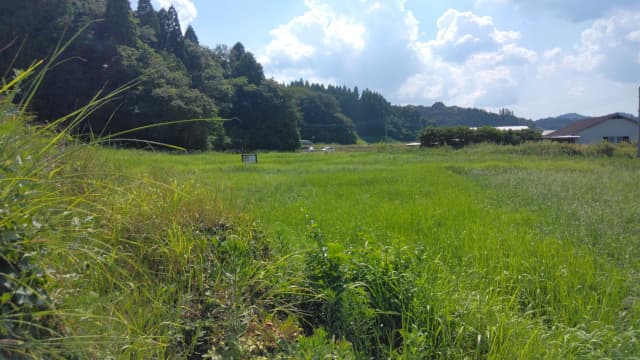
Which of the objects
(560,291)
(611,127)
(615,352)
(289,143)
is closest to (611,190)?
(560,291)

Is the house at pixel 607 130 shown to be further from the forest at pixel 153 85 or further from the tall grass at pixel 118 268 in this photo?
the tall grass at pixel 118 268

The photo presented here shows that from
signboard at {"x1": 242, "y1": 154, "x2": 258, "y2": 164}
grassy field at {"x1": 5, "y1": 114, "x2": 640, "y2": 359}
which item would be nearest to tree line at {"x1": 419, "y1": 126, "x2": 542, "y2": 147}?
signboard at {"x1": 242, "y1": 154, "x2": 258, "y2": 164}

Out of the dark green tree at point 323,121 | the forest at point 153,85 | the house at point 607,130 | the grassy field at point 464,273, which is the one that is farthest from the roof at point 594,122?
the grassy field at point 464,273

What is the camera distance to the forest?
39.0 ft

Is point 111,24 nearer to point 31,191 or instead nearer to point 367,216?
point 367,216

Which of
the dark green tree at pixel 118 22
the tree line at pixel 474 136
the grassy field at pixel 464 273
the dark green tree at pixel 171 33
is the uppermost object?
the dark green tree at pixel 171 33

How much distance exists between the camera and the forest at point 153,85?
11875mm

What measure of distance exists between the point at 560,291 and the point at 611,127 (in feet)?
154

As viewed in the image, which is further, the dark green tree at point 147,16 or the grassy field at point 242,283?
the dark green tree at point 147,16

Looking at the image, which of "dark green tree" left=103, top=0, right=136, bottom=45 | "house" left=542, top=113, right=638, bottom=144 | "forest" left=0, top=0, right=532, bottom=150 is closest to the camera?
"forest" left=0, top=0, right=532, bottom=150

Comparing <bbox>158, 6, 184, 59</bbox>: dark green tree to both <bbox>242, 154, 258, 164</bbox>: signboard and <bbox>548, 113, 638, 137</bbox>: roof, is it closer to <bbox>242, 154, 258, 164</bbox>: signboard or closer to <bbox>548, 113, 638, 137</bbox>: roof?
<bbox>242, 154, 258, 164</bbox>: signboard

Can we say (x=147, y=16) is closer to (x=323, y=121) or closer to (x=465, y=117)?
(x=323, y=121)

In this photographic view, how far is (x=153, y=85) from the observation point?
29.8m

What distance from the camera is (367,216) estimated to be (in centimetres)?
604
